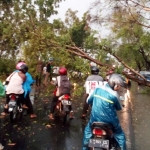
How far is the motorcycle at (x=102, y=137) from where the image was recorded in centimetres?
485

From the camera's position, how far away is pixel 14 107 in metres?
8.08

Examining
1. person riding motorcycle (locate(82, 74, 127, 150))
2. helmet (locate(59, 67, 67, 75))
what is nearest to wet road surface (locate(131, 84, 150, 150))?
person riding motorcycle (locate(82, 74, 127, 150))

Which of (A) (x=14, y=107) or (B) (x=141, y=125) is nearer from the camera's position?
(A) (x=14, y=107)

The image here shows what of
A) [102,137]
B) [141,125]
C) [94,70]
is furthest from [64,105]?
[102,137]

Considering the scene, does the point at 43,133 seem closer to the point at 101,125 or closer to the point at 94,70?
the point at 94,70

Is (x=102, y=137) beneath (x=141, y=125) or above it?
above

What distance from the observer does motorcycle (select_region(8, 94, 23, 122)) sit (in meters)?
7.96

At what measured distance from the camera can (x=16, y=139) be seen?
6992 millimetres

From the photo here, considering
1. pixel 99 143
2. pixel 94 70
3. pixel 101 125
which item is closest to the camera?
pixel 99 143

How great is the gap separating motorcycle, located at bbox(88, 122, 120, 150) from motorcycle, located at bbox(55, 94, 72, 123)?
3.38 meters

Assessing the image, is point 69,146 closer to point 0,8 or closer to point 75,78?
point 75,78

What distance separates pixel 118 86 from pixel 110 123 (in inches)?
25.4

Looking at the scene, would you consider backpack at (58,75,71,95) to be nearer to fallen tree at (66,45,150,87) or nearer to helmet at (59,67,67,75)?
helmet at (59,67,67,75)

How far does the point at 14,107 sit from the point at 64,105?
1.39m
